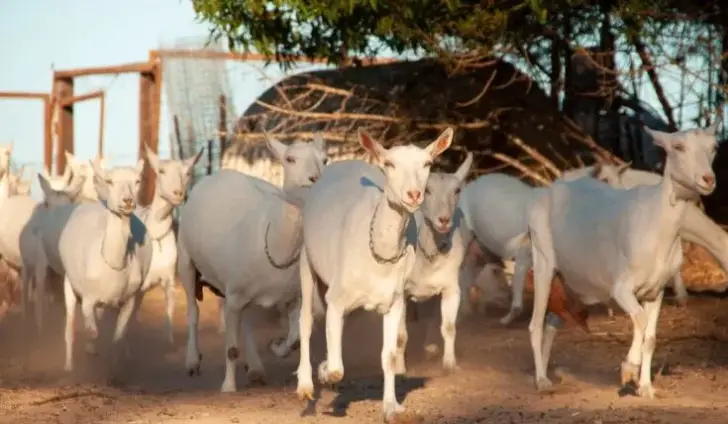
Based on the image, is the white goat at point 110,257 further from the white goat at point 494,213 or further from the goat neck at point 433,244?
the white goat at point 494,213

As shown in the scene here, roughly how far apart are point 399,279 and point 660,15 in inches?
236

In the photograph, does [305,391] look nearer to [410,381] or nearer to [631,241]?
[410,381]

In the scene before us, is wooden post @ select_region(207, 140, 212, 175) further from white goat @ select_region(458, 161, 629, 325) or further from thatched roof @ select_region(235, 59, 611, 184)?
white goat @ select_region(458, 161, 629, 325)

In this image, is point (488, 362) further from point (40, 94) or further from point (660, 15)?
point (40, 94)

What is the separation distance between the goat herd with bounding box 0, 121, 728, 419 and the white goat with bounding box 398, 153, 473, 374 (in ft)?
0.04

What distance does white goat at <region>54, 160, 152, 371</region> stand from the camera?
1210cm

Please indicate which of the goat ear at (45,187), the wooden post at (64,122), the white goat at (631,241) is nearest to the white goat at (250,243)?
the white goat at (631,241)

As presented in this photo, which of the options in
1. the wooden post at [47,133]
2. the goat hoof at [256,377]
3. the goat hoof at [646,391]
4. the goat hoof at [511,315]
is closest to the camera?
the goat hoof at [646,391]

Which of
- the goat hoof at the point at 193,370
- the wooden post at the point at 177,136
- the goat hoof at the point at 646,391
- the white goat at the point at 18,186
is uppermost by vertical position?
the wooden post at the point at 177,136

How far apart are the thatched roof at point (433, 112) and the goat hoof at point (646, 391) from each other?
7.20 m

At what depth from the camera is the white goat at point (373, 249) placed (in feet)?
27.3

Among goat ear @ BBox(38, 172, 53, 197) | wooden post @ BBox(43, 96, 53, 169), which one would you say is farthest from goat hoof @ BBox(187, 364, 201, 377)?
wooden post @ BBox(43, 96, 53, 169)

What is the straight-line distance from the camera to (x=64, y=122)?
853 inches

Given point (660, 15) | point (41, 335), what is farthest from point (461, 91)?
point (41, 335)
